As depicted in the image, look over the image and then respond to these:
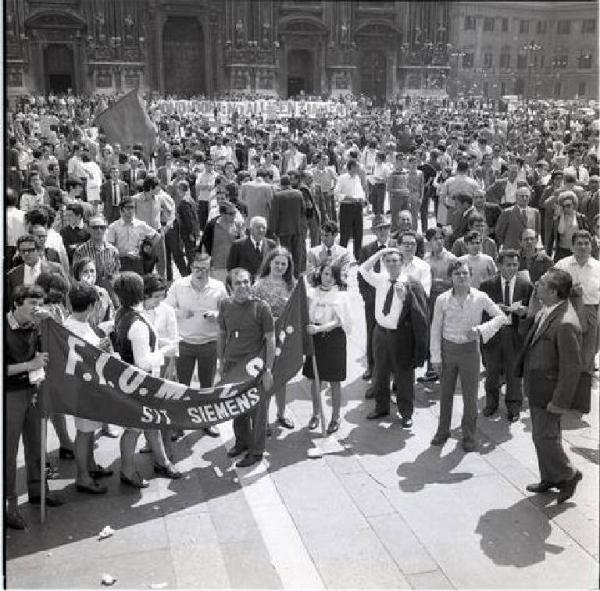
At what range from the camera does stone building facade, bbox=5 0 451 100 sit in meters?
45.0

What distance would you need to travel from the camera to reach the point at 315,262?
9.02 m

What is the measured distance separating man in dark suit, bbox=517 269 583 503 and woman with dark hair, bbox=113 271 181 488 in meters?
2.91

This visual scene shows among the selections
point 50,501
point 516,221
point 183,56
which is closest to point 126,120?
point 516,221

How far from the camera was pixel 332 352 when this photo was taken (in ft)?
23.9

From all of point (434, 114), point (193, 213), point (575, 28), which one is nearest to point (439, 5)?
point (434, 114)

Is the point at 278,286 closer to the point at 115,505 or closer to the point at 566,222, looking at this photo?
the point at 115,505

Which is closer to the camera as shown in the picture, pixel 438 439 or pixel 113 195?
pixel 438 439

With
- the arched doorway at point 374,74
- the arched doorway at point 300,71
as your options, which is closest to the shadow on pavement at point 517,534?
the arched doorway at point 300,71

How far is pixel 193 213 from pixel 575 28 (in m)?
66.3

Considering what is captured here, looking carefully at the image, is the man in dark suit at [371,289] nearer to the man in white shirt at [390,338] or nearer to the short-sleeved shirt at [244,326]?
the man in white shirt at [390,338]

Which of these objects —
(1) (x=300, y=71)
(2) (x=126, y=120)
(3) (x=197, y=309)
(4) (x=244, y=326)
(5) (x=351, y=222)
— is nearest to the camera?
(4) (x=244, y=326)

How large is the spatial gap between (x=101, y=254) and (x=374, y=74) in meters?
46.2

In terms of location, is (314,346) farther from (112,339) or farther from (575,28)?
(575,28)

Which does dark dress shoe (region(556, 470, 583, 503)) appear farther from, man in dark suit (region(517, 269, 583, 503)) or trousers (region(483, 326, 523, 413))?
trousers (region(483, 326, 523, 413))
